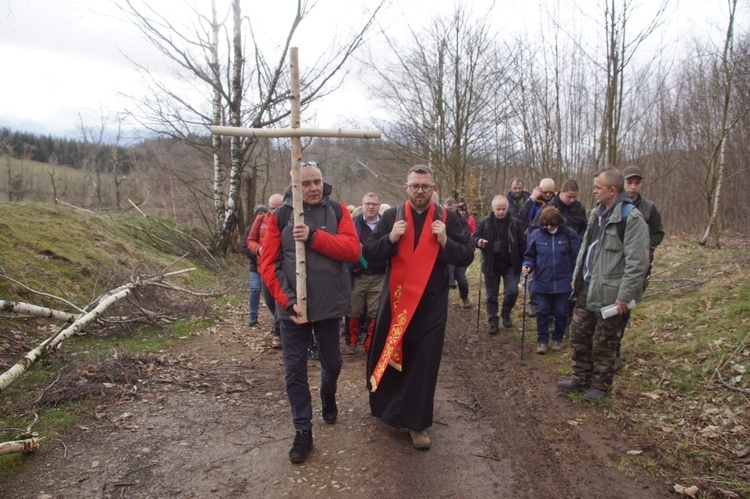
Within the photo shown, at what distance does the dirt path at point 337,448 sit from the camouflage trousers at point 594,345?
320mm

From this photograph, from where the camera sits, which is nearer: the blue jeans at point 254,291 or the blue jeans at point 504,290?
the blue jeans at point 504,290

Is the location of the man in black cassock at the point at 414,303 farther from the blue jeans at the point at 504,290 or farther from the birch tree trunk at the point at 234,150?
the birch tree trunk at the point at 234,150

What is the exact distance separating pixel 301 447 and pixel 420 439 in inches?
38.0

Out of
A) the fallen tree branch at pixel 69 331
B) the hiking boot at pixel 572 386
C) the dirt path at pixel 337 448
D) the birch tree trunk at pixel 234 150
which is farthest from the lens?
the birch tree trunk at pixel 234 150

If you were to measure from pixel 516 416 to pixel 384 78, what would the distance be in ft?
56.8

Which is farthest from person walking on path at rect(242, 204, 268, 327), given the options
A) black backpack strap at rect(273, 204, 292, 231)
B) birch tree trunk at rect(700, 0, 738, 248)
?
birch tree trunk at rect(700, 0, 738, 248)

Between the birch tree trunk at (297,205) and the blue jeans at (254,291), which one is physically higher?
the birch tree trunk at (297,205)

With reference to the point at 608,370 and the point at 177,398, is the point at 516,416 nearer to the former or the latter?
the point at 608,370

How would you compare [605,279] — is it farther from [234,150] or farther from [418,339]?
[234,150]

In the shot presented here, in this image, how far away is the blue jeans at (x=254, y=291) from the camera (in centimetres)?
779

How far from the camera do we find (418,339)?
409 centimetres

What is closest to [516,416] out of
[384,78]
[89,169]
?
[384,78]

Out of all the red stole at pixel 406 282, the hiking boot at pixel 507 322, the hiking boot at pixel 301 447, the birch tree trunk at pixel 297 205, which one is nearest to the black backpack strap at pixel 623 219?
the red stole at pixel 406 282

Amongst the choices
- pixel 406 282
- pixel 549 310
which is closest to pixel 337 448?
pixel 406 282
